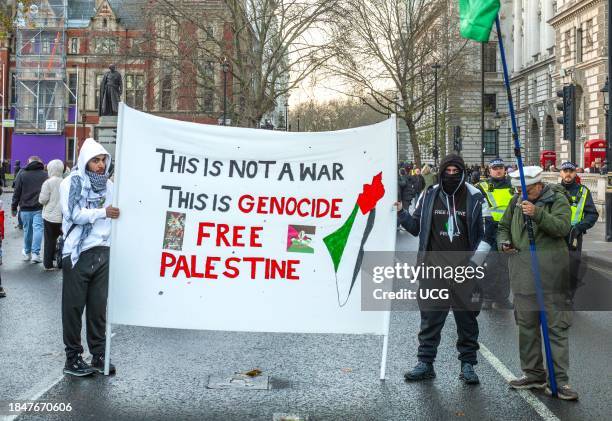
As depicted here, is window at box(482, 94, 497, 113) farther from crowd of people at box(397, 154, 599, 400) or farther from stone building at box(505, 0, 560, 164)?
crowd of people at box(397, 154, 599, 400)

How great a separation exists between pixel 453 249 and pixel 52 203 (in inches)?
367

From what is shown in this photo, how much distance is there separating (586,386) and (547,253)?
3.76ft

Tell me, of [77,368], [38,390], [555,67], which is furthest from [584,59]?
[38,390]

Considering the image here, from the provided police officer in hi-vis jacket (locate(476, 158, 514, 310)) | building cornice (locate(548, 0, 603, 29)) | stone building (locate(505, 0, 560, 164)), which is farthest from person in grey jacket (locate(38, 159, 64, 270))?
stone building (locate(505, 0, 560, 164))

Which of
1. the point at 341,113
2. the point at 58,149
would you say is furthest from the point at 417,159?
the point at 341,113

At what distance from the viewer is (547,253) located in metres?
6.66

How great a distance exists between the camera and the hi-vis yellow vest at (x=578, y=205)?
423 inches

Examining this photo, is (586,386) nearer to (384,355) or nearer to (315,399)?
(384,355)

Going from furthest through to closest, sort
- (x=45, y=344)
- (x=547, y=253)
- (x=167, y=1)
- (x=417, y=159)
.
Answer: (x=417, y=159)
(x=167, y=1)
(x=45, y=344)
(x=547, y=253)

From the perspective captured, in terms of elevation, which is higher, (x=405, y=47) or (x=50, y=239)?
(x=405, y=47)

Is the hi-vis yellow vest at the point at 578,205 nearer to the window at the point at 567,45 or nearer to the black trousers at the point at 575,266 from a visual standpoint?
the black trousers at the point at 575,266

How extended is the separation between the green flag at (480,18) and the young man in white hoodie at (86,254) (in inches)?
128

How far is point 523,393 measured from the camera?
21.1 ft

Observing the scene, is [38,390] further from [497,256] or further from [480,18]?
[497,256]
